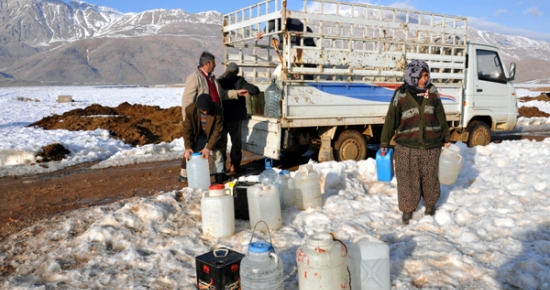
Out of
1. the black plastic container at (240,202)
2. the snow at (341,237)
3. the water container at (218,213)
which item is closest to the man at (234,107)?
the snow at (341,237)

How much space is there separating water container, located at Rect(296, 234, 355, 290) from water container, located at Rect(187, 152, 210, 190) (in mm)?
3263

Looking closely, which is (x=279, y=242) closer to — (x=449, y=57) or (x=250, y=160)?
(x=250, y=160)

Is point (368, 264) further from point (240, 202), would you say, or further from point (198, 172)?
point (198, 172)

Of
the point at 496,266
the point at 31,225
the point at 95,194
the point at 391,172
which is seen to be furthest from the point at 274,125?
the point at 496,266

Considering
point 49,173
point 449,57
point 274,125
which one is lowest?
point 49,173

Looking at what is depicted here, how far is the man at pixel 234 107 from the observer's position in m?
7.71

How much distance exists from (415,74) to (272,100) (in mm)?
3248

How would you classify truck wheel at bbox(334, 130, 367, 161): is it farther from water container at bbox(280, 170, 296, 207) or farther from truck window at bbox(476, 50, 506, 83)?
truck window at bbox(476, 50, 506, 83)

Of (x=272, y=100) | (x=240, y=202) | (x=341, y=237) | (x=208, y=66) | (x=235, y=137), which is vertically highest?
(x=208, y=66)

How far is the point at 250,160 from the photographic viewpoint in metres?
9.91

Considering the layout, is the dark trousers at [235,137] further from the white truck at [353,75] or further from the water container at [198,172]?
the water container at [198,172]

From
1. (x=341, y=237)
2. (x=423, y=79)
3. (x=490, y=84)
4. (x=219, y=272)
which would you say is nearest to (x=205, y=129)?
(x=341, y=237)

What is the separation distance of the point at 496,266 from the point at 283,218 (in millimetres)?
2247

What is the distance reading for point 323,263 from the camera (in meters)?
3.09
